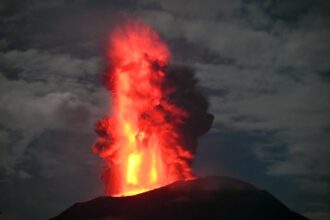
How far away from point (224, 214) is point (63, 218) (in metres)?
48.0

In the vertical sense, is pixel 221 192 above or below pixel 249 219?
above

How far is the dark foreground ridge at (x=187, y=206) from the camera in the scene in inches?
5802

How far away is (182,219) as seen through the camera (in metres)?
145

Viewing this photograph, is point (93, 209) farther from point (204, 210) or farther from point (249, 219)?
point (249, 219)

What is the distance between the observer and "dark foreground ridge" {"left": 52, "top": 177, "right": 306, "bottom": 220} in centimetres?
14738

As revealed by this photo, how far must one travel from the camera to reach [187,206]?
15212 cm

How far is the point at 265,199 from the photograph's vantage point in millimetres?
162750

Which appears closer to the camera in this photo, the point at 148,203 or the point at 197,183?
the point at 148,203

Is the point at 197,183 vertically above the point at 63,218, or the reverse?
the point at 197,183

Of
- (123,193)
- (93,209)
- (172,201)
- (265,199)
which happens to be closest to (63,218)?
(93,209)

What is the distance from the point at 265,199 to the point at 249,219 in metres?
18.5

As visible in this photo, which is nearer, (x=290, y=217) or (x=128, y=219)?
(x=128, y=219)

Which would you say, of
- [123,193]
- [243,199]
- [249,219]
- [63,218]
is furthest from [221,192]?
[63,218]

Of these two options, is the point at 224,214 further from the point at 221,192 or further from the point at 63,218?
the point at 63,218
